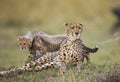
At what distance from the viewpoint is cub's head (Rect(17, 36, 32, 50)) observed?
13789 millimetres

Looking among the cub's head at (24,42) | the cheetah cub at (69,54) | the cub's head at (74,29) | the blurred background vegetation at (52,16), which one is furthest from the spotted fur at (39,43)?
the blurred background vegetation at (52,16)

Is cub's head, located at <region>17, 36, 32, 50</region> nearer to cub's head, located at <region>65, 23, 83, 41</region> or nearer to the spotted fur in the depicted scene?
the spotted fur

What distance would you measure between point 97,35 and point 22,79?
10.1 meters

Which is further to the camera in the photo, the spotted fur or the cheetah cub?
the spotted fur

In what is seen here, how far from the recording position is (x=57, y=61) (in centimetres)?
1257

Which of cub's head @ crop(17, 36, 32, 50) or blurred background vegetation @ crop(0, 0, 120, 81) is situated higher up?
blurred background vegetation @ crop(0, 0, 120, 81)

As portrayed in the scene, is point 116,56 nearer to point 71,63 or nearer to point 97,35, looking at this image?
point 71,63

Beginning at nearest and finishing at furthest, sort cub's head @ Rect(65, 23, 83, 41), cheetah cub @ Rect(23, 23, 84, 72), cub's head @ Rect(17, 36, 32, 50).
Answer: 1. cub's head @ Rect(65, 23, 83, 41)
2. cheetah cub @ Rect(23, 23, 84, 72)
3. cub's head @ Rect(17, 36, 32, 50)

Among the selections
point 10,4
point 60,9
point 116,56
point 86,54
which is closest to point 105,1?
point 60,9

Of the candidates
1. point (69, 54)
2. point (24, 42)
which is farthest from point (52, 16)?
point (69, 54)

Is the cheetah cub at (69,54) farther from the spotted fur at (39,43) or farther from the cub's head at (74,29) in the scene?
the spotted fur at (39,43)

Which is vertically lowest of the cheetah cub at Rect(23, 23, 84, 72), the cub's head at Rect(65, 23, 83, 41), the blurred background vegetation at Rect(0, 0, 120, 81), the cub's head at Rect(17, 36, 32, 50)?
the cheetah cub at Rect(23, 23, 84, 72)

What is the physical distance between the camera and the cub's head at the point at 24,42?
45.2ft

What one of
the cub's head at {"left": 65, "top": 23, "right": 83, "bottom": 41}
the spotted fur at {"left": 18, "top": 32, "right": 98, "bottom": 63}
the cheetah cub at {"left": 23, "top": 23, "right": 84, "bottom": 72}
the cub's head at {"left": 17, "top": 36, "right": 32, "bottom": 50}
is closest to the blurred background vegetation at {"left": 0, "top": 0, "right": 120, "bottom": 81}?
the spotted fur at {"left": 18, "top": 32, "right": 98, "bottom": 63}
